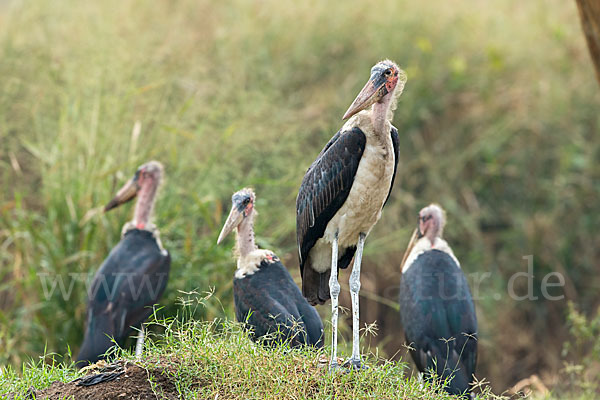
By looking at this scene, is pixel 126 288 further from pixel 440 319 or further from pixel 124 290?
pixel 440 319

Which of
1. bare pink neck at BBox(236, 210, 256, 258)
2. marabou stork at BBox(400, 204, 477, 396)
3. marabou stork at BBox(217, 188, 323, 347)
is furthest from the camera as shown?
bare pink neck at BBox(236, 210, 256, 258)

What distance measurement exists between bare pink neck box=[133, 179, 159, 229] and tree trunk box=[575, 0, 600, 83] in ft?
9.92

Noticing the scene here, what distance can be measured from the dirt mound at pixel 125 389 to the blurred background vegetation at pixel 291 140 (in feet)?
4.88

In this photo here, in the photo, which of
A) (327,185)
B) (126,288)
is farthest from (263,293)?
(126,288)

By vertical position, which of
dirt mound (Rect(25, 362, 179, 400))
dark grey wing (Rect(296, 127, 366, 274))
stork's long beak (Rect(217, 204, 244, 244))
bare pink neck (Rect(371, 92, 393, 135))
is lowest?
→ dirt mound (Rect(25, 362, 179, 400))

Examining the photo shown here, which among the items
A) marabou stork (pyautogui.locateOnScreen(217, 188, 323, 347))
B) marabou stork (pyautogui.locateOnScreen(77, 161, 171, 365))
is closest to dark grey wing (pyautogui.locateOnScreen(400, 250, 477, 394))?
marabou stork (pyautogui.locateOnScreen(217, 188, 323, 347))

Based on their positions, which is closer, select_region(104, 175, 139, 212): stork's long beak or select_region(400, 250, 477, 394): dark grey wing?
select_region(400, 250, 477, 394): dark grey wing

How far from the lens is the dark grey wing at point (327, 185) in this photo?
3941 millimetres

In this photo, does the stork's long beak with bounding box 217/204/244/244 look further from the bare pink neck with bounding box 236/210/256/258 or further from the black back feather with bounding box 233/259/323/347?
the black back feather with bounding box 233/259/323/347

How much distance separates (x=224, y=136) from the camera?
6188 millimetres

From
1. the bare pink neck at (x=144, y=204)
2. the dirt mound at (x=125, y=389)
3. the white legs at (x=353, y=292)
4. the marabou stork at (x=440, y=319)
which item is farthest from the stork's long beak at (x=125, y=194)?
the dirt mound at (x=125, y=389)

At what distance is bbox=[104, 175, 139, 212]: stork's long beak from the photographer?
5.83m

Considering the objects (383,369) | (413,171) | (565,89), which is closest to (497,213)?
(413,171)

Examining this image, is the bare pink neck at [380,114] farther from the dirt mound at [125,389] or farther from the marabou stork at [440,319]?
the dirt mound at [125,389]
